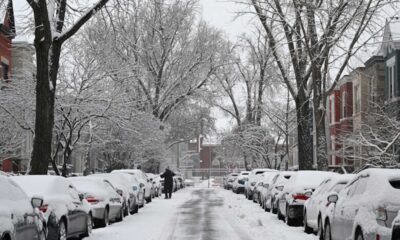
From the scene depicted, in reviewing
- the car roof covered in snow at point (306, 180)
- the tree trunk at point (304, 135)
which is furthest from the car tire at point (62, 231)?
the tree trunk at point (304, 135)

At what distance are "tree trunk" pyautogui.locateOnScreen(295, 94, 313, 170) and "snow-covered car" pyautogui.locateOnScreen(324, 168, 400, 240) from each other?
56.4 ft

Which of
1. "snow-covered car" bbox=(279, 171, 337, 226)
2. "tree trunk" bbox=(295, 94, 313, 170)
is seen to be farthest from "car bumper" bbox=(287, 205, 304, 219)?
"tree trunk" bbox=(295, 94, 313, 170)

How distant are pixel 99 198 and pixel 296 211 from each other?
17.6 ft

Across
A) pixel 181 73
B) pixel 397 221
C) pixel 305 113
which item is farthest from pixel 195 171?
pixel 397 221

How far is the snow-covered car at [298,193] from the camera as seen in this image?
18.8 m

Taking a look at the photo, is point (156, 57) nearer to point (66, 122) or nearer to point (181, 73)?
point (181, 73)

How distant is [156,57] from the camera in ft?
167

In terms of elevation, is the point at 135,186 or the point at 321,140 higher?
the point at 321,140

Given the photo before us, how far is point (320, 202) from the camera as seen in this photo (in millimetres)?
15211

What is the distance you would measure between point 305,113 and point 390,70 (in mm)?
10343

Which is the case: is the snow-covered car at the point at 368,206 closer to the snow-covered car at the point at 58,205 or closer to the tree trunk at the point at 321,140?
the snow-covered car at the point at 58,205

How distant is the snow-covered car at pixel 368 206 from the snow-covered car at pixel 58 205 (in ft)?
17.1

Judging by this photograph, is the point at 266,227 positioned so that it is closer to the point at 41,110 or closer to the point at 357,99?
the point at 41,110

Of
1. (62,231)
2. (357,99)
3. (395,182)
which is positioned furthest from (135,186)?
(357,99)
